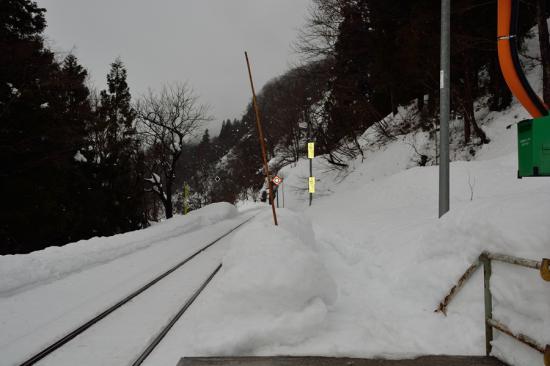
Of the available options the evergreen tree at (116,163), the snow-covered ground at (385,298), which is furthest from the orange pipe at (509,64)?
the evergreen tree at (116,163)

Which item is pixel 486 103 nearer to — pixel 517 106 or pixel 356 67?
pixel 517 106

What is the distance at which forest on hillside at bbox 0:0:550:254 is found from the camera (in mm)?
12328

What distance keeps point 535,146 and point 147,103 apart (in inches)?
1059

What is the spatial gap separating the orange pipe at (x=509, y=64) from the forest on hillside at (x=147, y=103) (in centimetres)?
1220

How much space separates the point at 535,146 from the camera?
267cm

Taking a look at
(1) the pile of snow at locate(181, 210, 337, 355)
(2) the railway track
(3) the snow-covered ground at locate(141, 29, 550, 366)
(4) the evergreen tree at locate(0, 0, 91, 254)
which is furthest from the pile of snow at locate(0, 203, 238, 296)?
(1) the pile of snow at locate(181, 210, 337, 355)

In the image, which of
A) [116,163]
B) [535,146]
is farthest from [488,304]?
[116,163]

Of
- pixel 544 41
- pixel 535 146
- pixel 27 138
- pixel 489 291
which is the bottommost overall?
pixel 489 291

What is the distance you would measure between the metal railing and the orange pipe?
1480mm

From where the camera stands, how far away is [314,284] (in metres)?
4.07

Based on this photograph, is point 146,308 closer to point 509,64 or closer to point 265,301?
point 265,301

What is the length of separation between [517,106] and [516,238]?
15.7m

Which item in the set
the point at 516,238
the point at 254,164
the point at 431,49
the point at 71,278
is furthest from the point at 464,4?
the point at 254,164

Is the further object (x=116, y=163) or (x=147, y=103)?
(x=147, y=103)
